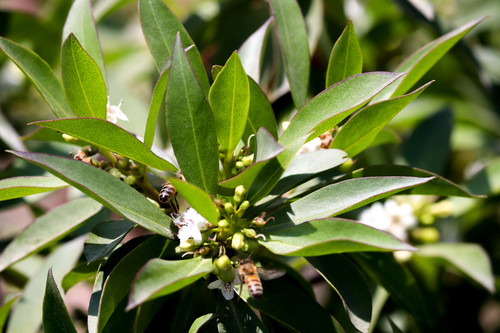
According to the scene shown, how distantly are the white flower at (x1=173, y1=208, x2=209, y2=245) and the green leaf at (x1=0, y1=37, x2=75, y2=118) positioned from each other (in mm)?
374

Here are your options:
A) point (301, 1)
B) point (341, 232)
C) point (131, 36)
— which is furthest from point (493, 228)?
point (131, 36)

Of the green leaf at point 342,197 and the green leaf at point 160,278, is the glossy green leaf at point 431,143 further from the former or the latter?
the green leaf at point 160,278

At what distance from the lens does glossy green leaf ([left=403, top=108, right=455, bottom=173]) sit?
1.71m

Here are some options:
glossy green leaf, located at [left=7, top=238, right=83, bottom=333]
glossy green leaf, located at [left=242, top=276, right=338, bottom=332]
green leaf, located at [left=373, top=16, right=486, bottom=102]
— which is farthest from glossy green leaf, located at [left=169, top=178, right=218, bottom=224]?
glossy green leaf, located at [left=7, top=238, right=83, bottom=333]

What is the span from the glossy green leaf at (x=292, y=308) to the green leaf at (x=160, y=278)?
0.24m

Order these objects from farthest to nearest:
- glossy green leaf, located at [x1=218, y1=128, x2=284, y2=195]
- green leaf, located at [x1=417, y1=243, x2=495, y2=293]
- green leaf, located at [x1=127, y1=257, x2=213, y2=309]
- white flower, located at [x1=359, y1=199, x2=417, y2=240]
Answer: white flower, located at [x1=359, y1=199, x2=417, y2=240], green leaf, located at [x1=417, y1=243, x2=495, y2=293], glossy green leaf, located at [x1=218, y1=128, x2=284, y2=195], green leaf, located at [x1=127, y1=257, x2=213, y2=309]

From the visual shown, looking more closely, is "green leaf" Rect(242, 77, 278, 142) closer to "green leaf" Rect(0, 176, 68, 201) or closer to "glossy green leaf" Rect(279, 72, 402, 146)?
"glossy green leaf" Rect(279, 72, 402, 146)

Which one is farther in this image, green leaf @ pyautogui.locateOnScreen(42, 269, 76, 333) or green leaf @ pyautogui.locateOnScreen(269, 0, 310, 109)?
green leaf @ pyautogui.locateOnScreen(269, 0, 310, 109)

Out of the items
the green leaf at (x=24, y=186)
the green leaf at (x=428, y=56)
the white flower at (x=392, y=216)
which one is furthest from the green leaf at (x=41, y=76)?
the white flower at (x=392, y=216)

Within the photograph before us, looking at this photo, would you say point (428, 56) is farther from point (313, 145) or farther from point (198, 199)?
point (198, 199)

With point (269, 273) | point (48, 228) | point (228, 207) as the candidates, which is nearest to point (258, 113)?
point (228, 207)

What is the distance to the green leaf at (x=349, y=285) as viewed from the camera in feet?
3.22

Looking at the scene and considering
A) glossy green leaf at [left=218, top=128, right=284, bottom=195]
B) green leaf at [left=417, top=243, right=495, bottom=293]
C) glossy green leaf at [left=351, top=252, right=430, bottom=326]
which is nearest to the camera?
glossy green leaf at [left=218, top=128, right=284, bottom=195]

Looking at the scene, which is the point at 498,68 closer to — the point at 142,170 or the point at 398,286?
the point at 398,286
